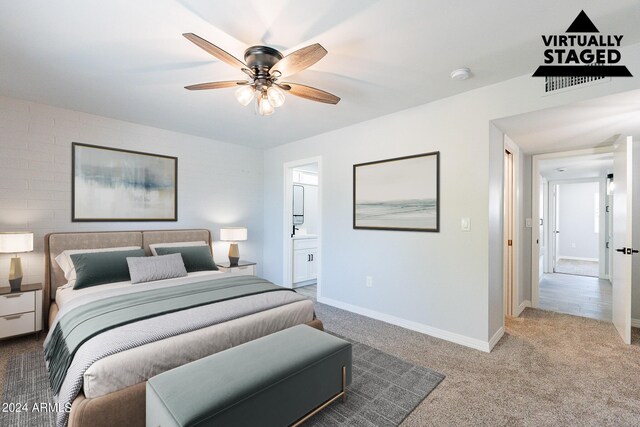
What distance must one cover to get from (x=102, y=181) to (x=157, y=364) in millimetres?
2976

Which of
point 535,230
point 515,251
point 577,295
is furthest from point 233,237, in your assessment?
point 577,295

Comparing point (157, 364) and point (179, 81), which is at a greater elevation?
point (179, 81)

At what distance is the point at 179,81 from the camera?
2.66 metres

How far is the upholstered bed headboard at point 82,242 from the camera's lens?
126 inches

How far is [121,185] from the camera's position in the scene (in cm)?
378

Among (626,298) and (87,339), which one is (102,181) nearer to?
(87,339)

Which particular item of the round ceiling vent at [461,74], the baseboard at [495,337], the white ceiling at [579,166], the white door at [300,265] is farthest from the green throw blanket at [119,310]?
the white ceiling at [579,166]

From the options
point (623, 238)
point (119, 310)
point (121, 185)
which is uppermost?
point (121, 185)

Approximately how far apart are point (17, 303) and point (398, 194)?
164 inches

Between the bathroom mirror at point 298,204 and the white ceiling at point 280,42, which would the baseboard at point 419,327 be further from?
the white ceiling at point 280,42

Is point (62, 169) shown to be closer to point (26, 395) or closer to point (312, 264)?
point (26, 395)

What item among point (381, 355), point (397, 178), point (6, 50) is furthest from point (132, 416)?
point (397, 178)

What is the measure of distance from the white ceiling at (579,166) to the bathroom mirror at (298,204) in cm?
407

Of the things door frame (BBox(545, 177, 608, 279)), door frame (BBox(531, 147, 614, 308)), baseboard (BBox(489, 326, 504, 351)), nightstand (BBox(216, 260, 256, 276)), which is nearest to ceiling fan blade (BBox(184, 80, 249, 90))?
nightstand (BBox(216, 260, 256, 276))
